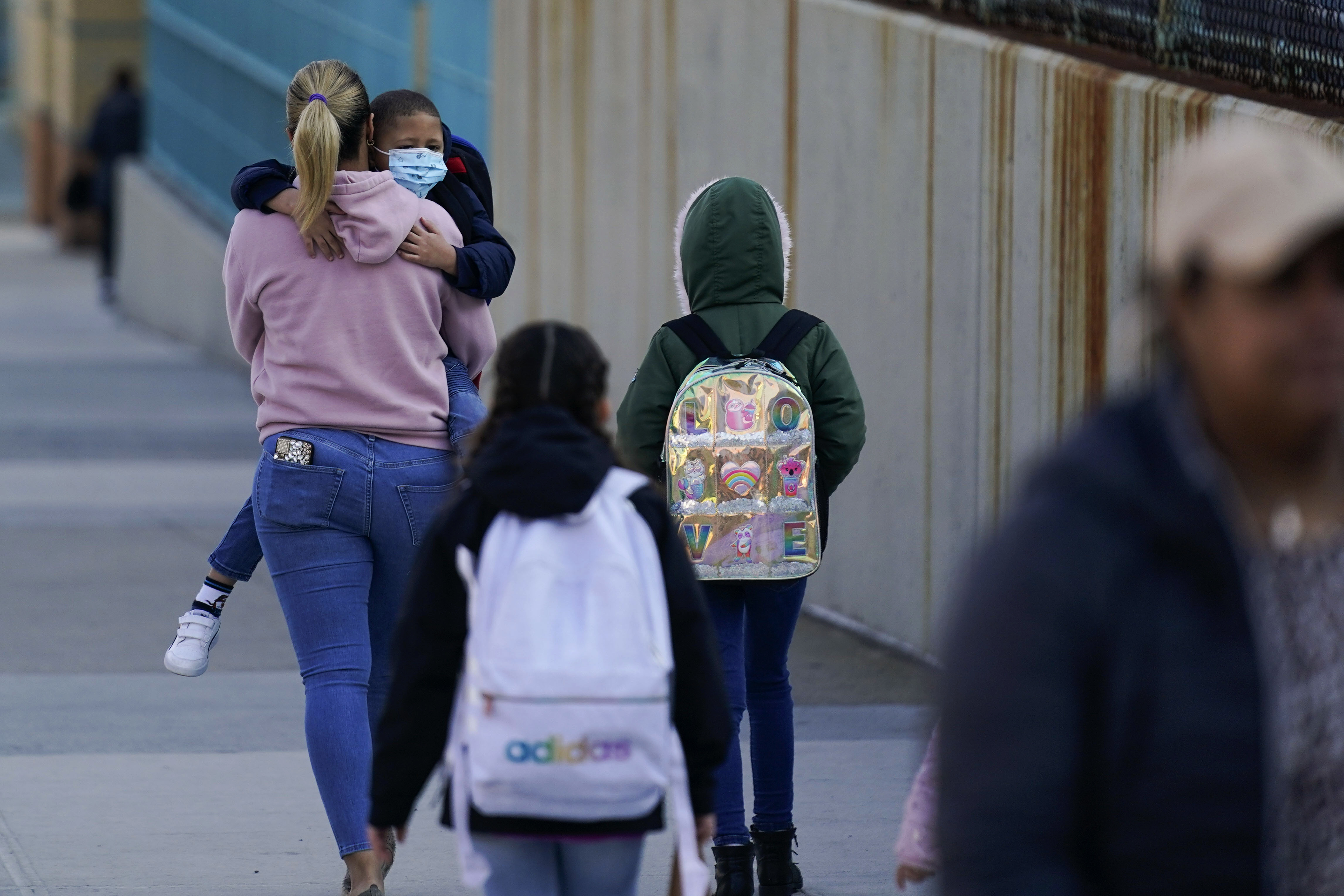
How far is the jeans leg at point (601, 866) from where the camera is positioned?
10.5 ft

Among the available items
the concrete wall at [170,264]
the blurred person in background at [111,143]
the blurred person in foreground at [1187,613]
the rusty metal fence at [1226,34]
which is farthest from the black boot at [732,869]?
the blurred person in background at [111,143]

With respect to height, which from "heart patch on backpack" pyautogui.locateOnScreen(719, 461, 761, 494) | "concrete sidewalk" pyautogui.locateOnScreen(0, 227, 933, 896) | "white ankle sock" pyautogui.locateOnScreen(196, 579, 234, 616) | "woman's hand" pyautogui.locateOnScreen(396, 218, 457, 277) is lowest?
"concrete sidewalk" pyautogui.locateOnScreen(0, 227, 933, 896)

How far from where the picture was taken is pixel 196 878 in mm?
5016

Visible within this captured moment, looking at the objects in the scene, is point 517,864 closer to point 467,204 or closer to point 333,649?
point 333,649

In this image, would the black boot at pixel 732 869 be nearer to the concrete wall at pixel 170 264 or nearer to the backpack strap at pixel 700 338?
the backpack strap at pixel 700 338

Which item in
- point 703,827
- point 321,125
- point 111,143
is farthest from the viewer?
point 111,143

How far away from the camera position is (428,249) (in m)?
4.69

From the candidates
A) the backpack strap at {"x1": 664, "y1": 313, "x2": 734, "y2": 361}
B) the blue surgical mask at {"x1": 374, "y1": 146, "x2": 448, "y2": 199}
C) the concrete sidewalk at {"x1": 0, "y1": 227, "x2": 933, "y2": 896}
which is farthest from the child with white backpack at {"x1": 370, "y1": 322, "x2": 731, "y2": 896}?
the blue surgical mask at {"x1": 374, "y1": 146, "x2": 448, "y2": 199}

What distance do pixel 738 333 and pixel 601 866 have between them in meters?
1.77

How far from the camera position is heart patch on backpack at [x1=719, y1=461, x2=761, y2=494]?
15.0ft

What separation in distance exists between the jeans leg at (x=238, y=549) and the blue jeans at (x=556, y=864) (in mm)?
1991

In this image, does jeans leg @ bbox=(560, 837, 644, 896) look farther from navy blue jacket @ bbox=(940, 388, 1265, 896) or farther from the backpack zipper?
navy blue jacket @ bbox=(940, 388, 1265, 896)

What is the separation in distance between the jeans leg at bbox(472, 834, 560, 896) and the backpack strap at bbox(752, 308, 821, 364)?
170 centimetres

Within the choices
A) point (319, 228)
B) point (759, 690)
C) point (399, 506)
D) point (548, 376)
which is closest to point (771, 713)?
point (759, 690)
